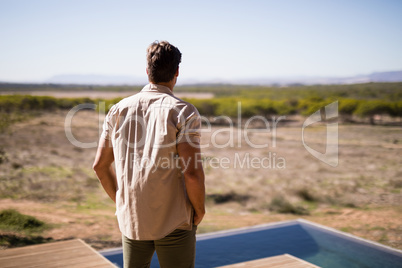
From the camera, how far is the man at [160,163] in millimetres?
1030

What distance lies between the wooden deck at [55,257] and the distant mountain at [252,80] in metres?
11.8

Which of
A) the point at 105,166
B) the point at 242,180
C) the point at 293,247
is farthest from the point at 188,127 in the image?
the point at 242,180

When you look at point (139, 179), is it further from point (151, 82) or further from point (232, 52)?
point (232, 52)

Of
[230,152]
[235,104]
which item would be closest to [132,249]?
[230,152]

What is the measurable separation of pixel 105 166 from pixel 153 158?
0.28m

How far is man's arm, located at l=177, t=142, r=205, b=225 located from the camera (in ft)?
3.37

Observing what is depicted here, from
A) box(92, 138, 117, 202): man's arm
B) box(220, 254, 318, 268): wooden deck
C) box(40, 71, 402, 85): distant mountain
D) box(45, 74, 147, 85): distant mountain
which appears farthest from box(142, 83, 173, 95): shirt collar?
box(45, 74, 147, 85): distant mountain

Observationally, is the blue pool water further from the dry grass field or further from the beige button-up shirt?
the beige button-up shirt

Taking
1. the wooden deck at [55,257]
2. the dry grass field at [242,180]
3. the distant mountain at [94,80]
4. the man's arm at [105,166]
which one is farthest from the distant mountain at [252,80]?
the man's arm at [105,166]

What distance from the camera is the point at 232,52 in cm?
2239

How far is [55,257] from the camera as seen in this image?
259cm

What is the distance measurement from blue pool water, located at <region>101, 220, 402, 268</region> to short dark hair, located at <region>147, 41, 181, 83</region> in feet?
8.71

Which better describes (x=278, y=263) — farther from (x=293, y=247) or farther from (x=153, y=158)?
(x=153, y=158)

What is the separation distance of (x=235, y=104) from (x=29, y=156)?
365 inches
